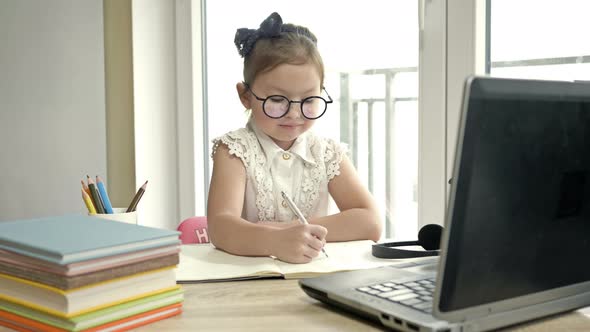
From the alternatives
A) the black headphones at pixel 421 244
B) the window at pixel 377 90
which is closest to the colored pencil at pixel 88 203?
the black headphones at pixel 421 244

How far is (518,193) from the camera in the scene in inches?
21.9

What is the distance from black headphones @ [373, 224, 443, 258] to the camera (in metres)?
0.98

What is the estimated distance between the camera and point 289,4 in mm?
2102

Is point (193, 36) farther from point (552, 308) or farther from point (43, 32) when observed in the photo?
point (552, 308)

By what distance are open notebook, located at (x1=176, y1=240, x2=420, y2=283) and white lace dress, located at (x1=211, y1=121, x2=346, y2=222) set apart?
369 millimetres

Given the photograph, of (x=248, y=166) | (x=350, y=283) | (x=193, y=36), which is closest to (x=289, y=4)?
(x=193, y=36)

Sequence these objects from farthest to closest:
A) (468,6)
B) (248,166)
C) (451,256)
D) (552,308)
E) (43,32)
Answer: (43,32), (468,6), (248,166), (552,308), (451,256)

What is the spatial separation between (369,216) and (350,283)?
0.53 metres

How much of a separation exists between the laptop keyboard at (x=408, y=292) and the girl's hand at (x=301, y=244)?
0.79 feet

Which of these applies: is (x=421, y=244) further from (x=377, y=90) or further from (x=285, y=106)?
(x=377, y=90)

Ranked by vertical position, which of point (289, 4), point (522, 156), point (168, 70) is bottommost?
point (522, 156)

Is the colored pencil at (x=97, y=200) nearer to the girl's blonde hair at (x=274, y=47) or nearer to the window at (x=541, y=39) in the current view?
the girl's blonde hair at (x=274, y=47)

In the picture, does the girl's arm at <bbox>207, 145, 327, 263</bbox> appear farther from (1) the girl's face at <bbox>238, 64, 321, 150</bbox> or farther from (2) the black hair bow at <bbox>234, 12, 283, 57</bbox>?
(2) the black hair bow at <bbox>234, 12, 283, 57</bbox>

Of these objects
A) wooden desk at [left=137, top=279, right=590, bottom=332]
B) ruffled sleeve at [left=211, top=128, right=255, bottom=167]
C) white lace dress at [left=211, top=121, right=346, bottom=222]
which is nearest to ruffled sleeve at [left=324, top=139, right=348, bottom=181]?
white lace dress at [left=211, top=121, right=346, bottom=222]
